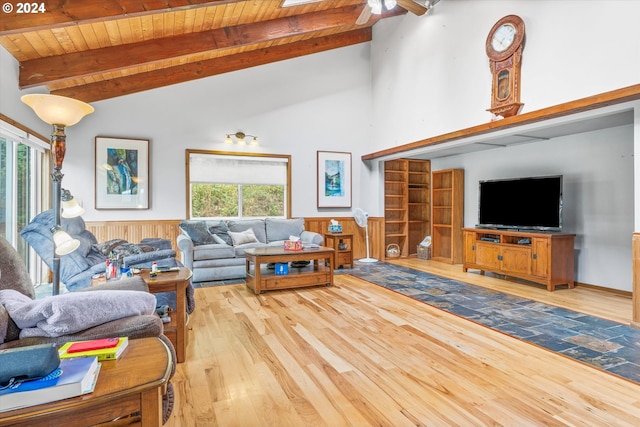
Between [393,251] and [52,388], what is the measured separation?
689 centimetres

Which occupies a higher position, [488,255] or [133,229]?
[133,229]

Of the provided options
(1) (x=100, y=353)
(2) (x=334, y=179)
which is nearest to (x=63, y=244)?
(1) (x=100, y=353)

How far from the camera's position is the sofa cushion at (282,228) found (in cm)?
613

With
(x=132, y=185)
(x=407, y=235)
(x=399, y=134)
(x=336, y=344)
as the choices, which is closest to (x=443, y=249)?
(x=407, y=235)

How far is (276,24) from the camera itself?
197 inches

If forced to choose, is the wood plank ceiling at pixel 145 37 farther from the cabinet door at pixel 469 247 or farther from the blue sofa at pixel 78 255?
the cabinet door at pixel 469 247

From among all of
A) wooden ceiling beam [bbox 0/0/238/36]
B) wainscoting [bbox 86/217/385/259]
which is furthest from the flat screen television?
wooden ceiling beam [bbox 0/0/238/36]

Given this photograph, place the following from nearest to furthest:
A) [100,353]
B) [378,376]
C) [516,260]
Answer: [100,353]
[378,376]
[516,260]

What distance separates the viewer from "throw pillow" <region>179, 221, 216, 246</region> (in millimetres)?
5477

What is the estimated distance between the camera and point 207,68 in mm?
5891

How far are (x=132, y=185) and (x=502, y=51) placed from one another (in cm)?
558

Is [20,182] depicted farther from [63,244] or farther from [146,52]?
[63,244]

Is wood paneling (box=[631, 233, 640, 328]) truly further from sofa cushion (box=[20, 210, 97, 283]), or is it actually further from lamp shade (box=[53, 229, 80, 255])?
sofa cushion (box=[20, 210, 97, 283])

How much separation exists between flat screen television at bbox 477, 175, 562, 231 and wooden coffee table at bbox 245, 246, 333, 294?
271 centimetres
